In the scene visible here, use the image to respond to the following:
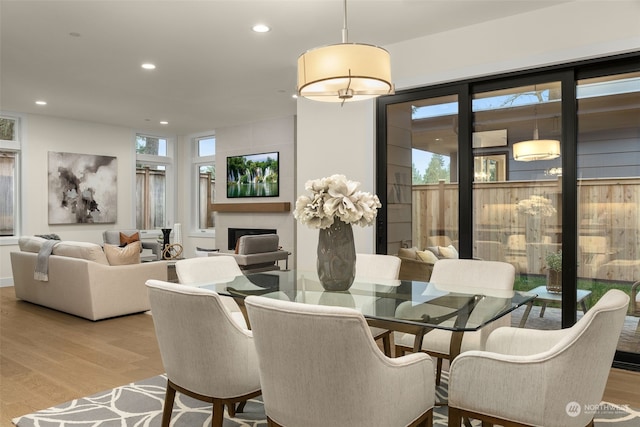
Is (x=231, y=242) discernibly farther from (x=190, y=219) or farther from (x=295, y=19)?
(x=295, y=19)

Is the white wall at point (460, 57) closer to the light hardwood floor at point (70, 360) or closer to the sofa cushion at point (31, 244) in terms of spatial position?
the light hardwood floor at point (70, 360)

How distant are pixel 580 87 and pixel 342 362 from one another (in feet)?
10.6

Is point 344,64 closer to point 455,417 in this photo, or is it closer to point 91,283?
point 455,417

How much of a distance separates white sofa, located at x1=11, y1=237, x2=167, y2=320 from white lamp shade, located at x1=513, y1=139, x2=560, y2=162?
3832 mm

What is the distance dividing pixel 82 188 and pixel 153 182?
1564 millimetres

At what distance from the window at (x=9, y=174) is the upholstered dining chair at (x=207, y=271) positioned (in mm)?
5821

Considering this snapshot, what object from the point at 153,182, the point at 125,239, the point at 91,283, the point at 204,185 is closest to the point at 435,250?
the point at 91,283

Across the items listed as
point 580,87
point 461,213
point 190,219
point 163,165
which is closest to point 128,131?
point 163,165

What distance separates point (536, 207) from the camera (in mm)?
3799

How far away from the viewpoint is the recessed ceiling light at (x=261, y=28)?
3.90m

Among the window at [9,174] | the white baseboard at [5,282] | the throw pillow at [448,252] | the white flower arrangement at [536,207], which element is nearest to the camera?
the white flower arrangement at [536,207]

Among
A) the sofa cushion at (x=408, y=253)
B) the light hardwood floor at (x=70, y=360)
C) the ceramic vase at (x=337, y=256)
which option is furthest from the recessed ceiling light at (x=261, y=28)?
the light hardwood floor at (x=70, y=360)

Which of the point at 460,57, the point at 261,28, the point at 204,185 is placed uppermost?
the point at 261,28

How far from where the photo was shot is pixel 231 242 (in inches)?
342
